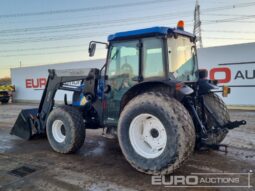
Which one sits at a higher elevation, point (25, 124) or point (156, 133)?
point (156, 133)

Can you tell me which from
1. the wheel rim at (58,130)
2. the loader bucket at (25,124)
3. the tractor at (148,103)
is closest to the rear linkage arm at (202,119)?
the tractor at (148,103)

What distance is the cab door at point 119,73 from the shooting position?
13.7 feet

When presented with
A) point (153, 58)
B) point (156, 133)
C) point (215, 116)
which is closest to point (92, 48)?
point (153, 58)

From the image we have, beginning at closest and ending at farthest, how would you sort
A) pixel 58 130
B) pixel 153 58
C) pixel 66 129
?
pixel 153 58 < pixel 66 129 < pixel 58 130

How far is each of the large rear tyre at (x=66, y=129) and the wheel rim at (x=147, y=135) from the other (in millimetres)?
1321

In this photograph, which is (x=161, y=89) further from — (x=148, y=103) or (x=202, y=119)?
(x=202, y=119)

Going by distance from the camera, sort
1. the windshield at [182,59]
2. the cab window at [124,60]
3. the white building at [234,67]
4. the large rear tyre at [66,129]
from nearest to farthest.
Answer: the windshield at [182,59] < the cab window at [124,60] < the large rear tyre at [66,129] < the white building at [234,67]

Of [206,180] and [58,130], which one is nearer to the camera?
[206,180]

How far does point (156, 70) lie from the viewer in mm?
3969

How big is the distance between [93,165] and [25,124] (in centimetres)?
258

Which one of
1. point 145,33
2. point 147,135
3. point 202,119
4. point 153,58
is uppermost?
point 145,33

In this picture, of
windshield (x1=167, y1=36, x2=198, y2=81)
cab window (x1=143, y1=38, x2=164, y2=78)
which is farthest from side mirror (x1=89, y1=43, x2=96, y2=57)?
windshield (x1=167, y1=36, x2=198, y2=81)

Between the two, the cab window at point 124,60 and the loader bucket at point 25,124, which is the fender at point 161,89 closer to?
the cab window at point 124,60

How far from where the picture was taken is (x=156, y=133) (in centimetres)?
373
